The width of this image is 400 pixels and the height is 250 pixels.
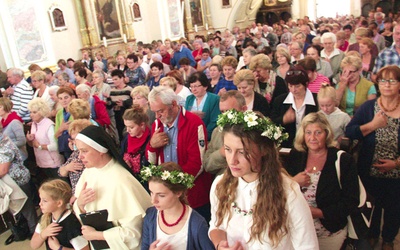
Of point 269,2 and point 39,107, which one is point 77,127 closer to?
point 39,107

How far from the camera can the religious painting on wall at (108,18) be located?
46.5 ft

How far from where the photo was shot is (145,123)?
12.2ft

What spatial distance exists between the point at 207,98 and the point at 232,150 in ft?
8.45

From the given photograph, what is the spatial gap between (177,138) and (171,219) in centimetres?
107

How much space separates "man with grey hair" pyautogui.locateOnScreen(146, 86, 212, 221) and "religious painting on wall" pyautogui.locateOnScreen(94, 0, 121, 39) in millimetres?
12005

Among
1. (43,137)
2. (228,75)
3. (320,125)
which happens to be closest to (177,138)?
(320,125)

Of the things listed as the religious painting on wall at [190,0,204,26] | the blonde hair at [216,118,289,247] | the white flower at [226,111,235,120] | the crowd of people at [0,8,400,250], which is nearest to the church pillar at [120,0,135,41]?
the religious painting on wall at [190,0,204,26]

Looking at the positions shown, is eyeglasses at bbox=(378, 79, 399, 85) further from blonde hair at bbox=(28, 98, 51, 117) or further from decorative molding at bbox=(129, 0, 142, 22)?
decorative molding at bbox=(129, 0, 142, 22)

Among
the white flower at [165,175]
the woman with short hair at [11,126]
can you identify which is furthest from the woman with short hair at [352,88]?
the woman with short hair at [11,126]

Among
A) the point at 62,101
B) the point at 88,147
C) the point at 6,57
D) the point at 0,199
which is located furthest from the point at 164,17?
the point at 88,147

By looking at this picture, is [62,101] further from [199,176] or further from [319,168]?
[319,168]

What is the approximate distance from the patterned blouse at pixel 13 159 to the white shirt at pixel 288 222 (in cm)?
297

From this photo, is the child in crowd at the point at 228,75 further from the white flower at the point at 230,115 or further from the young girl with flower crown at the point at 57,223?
the white flower at the point at 230,115

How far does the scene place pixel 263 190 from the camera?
5.96 feet
